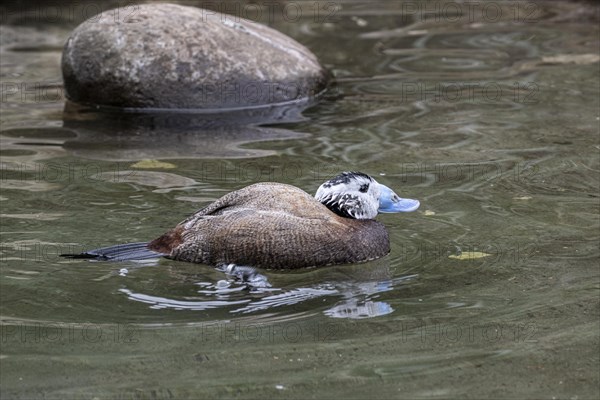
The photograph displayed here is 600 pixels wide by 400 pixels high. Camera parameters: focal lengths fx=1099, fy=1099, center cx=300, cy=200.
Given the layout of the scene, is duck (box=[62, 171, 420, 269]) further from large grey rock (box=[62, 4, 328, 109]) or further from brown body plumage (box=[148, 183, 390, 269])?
large grey rock (box=[62, 4, 328, 109])

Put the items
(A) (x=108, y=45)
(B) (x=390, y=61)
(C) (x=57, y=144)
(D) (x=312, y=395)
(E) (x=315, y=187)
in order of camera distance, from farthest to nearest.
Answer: (B) (x=390, y=61) → (A) (x=108, y=45) → (C) (x=57, y=144) → (E) (x=315, y=187) → (D) (x=312, y=395)

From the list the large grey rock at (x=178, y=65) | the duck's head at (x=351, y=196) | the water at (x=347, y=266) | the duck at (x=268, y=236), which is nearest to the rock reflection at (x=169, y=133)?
the water at (x=347, y=266)

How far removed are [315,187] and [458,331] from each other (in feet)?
8.59

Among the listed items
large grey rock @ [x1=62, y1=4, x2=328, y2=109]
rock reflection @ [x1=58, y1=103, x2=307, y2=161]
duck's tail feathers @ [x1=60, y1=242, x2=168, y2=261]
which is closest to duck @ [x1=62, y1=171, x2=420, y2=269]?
duck's tail feathers @ [x1=60, y1=242, x2=168, y2=261]

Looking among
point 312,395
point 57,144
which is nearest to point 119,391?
point 312,395

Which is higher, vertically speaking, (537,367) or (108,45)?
(108,45)

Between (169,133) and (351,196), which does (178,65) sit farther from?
(351,196)

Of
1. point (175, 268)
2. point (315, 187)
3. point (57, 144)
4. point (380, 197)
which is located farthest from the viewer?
point (57, 144)

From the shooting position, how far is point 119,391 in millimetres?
4582

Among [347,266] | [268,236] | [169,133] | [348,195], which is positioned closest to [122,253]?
[268,236]

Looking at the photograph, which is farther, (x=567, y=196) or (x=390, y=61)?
(x=390, y=61)

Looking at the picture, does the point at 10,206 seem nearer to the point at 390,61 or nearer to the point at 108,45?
the point at 108,45

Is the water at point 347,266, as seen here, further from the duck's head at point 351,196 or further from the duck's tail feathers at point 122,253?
the duck's head at point 351,196

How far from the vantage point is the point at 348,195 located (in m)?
6.59
